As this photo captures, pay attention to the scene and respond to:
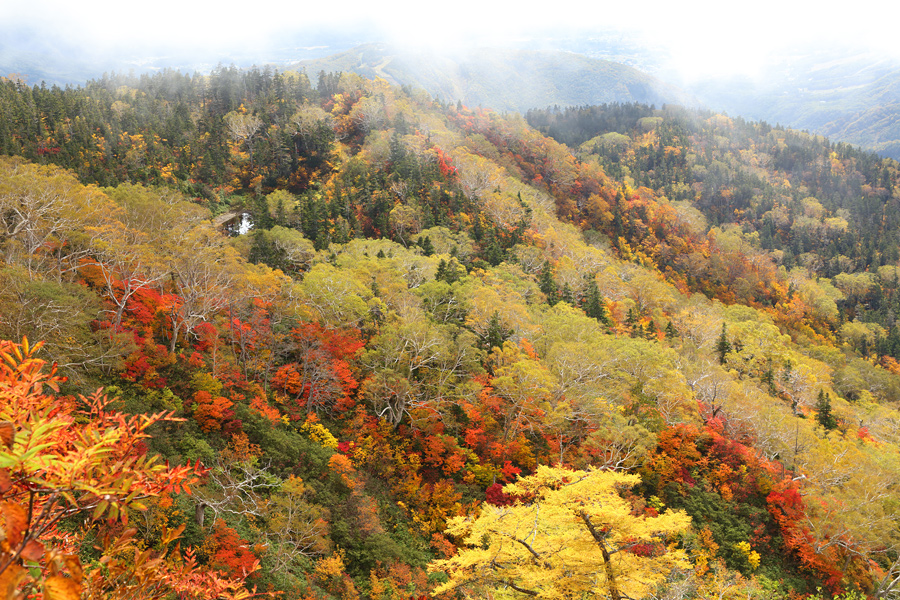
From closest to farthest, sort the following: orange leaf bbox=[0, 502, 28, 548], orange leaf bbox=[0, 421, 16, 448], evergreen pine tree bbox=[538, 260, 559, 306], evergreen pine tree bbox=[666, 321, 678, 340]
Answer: orange leaf bbox=[0, 502, 28, 548] < orange leaf bbox=[0, 421, 16, 448] < evergreen pine tree bbox=[538, 260, 559, 306] < evergreen pine tree bbox=[666, 321, 678, 340]

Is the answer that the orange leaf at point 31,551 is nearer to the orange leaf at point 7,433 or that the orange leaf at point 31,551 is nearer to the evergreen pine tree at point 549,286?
the orange leaf at point 7,433

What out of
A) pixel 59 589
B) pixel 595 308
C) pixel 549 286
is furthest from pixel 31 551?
pixel 595 308

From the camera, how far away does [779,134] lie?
513 feet

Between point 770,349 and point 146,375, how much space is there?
61306 mm

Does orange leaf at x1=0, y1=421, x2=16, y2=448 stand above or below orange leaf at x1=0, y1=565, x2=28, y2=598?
above

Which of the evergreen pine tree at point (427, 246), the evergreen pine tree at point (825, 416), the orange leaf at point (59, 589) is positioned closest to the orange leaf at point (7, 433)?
the orange leaf at point (59, 589)

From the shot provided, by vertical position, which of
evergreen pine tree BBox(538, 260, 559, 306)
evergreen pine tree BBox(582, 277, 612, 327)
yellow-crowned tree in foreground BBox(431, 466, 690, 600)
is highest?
yellow-crowned tree in foreground BBox(431, 466, 690, 600)

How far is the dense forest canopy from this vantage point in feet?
38.2

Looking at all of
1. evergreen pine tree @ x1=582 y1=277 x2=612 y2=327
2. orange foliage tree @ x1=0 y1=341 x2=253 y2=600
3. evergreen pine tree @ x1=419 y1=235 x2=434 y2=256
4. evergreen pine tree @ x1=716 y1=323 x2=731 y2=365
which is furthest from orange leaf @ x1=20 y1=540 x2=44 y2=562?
evergreen pine tree @ x1=716 y1=323 x2=731 y2=365

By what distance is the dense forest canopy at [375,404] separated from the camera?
11648 mm

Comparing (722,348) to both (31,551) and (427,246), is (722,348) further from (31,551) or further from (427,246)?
(31,551)

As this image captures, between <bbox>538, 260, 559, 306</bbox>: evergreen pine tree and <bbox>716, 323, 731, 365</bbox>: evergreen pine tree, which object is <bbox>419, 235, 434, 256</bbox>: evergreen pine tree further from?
<bbox>716, 323, 731, 365</bbox>: evergreen pine tree

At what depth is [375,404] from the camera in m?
27.5

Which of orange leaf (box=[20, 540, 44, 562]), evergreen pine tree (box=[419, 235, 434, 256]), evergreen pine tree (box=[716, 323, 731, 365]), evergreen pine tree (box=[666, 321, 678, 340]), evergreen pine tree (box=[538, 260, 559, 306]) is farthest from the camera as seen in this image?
evergreen pine tree (box=[666, 321, 678, 340])
